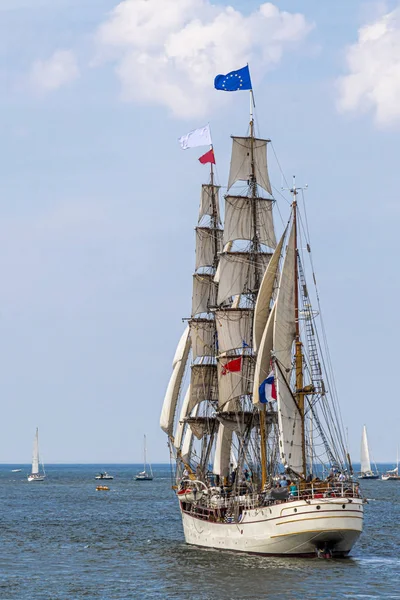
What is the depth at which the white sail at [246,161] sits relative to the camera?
74.0 metres

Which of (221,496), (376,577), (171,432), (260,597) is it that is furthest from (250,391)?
(260,597)

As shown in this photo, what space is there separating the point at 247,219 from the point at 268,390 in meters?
15.6

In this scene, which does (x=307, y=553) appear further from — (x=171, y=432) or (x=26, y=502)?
(x=26, y=502)

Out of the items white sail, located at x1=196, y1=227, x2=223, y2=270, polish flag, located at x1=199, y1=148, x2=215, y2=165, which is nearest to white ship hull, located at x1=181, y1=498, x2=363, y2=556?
white sail, located at x1=196, y1=227, x2=223, y2=270

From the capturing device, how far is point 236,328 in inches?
2852

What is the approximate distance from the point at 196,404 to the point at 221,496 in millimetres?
12287

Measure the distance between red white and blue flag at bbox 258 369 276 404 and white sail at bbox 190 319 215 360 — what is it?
58.1 feet

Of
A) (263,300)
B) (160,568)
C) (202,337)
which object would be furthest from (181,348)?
(160,568)

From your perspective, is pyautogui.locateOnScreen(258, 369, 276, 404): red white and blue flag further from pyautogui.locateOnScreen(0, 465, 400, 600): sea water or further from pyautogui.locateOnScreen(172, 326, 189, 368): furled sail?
pyautogui.locateOnScreen(172, 326, 189, 368): furled sail

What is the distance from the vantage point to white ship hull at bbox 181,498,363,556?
54719 mm

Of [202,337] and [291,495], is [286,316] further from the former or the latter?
[202,337]

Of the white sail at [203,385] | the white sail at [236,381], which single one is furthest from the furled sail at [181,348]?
the white sail at [236,381]

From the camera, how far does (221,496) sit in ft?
222

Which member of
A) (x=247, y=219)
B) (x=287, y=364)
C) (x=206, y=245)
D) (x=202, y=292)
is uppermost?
(x=206, y=245)
